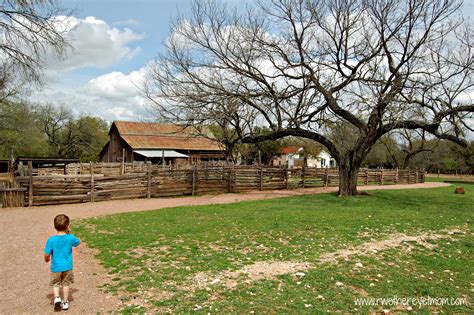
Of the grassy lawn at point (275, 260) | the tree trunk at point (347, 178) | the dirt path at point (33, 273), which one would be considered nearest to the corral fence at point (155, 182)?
the dirt path at point (33, 273)

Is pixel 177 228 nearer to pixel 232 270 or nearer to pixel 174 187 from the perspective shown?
pixel 232 270

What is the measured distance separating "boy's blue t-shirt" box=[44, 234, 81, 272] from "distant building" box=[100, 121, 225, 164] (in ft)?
106

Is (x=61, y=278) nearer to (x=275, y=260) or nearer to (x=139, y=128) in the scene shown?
(x=275, y=260)

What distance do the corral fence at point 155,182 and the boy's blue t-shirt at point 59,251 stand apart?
11372mm

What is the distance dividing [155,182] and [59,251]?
13619mm

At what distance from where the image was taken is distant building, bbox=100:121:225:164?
38.1 metres

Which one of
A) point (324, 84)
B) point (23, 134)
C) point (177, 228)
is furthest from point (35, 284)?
point (23, 134)

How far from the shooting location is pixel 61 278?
459 centimetres

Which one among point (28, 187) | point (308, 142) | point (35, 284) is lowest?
point (35, 284)

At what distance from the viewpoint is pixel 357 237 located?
848 centimetres

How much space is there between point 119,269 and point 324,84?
14743mm

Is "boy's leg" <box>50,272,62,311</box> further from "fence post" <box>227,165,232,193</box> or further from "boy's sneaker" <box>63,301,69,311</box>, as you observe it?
Answer: "fence post" <box>227,165,232,193</box>

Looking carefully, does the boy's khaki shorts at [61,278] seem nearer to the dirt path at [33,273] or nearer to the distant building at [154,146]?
the dirt path at [33,273]

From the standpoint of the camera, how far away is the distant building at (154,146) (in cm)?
3809
